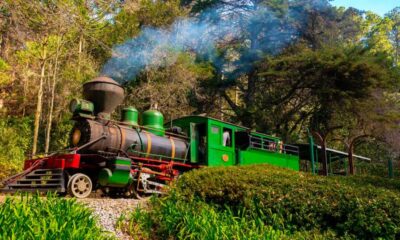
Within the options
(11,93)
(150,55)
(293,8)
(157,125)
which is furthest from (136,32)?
(157,125)

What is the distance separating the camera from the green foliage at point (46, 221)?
11.3 ft

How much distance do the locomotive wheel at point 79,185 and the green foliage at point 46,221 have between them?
10.8 feet

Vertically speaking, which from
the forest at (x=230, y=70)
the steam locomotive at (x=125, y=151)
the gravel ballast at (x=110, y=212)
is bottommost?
the gravel ballast at (x=110, y=212)

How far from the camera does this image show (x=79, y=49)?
19.9 m

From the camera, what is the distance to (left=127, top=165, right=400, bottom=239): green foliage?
498 cm

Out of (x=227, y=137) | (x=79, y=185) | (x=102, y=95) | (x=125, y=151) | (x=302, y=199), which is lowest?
(x=302, y=199)

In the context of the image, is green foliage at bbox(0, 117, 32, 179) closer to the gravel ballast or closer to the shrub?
the gravel ballast

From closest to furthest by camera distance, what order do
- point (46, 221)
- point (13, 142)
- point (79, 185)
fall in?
point (46, 221), point (79, 185), point (13, 142)

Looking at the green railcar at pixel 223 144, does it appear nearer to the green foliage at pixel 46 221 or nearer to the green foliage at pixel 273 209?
the green foliage at pixel 273 209

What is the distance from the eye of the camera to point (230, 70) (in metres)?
23.3

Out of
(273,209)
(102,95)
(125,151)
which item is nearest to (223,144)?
(125,151)

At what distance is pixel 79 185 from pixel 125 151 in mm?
1596

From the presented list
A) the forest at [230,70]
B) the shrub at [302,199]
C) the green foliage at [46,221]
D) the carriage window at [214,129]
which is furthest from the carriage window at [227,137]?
the green foliage at [46,221]

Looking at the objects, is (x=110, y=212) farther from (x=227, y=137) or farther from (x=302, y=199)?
(x=227, y=137)
